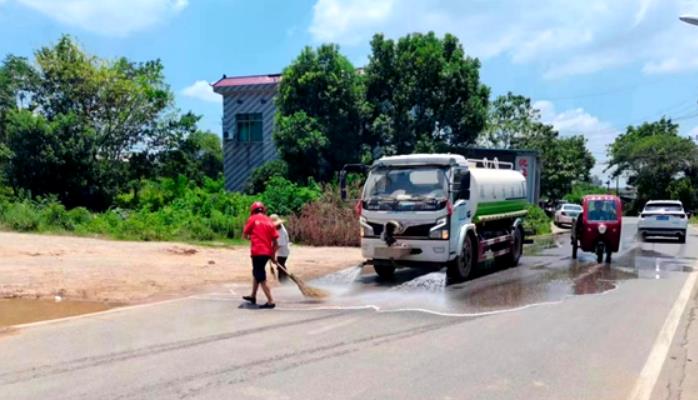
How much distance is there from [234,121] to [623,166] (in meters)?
50.9

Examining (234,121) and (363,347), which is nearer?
(363,347)

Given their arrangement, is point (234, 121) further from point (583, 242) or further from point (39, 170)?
point (583, 242)

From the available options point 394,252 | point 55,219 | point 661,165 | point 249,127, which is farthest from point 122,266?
point 661,165

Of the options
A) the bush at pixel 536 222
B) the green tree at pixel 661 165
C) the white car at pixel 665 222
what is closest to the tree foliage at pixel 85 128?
the bush at pixel 536 222

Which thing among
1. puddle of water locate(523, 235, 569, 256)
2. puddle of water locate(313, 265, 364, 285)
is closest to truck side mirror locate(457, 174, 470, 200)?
puddle of water locate(313, 265, 364, 285)

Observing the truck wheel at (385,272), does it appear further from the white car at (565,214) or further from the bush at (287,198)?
the white car at (565,214)

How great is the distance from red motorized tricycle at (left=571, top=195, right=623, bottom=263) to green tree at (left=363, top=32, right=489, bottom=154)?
12.6 m

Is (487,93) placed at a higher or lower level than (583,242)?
higher

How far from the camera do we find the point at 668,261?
1933cm

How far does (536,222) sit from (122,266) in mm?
24230

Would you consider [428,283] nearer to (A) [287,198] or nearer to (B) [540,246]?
(A) [287,198]

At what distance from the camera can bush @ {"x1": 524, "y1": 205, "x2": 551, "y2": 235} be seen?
109ft

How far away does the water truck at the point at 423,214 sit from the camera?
1366 centimetres

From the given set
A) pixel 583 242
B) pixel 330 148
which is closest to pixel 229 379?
pixel 583 242
